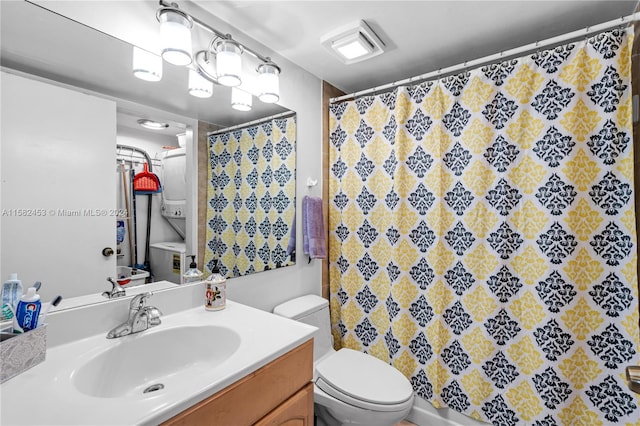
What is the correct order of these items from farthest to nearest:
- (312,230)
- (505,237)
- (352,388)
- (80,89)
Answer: (312,230) < (505,237) < (352,388) < (80,89)

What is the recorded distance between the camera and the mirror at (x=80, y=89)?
0.91 m

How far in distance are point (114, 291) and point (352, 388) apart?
1.08 metres

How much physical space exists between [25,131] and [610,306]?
7.34 ft

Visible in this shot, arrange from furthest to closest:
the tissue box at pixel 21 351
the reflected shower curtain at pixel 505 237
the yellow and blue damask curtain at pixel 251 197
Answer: the yellow and blue damask curtain at pixel 251 197 < the reflected shower curtain at pixel 505 237 < the tissue box at pixel 21 351

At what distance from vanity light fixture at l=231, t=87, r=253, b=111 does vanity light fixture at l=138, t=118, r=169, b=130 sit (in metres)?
0.38

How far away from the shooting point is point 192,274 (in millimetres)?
1302

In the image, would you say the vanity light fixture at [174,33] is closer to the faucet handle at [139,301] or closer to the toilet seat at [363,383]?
the faucet handle at [139,301]

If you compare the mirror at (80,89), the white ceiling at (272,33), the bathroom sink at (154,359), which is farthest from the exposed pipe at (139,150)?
the bathroom sink at (154,359)

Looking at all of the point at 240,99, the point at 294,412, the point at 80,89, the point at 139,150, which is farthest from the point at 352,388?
the point at 80,89

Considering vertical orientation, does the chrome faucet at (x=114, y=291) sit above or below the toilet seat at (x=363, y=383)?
above

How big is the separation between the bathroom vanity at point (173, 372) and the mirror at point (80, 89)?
14cm

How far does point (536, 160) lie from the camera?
142cm

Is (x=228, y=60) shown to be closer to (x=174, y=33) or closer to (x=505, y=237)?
(x=174, y=33)

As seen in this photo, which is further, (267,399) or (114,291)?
(114,291)
